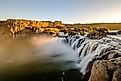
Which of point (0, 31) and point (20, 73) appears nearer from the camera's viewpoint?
point (20, 73)

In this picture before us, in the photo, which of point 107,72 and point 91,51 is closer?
point 107,72

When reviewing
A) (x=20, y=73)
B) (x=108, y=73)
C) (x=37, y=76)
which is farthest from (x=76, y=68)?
(x=108, y=73)

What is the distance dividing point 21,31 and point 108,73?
220 feet

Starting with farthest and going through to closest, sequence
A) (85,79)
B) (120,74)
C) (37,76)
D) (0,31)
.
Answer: (0,31) → (37,76) → (85,79) → (120,74)

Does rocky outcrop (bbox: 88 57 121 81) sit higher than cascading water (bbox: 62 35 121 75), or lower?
higher

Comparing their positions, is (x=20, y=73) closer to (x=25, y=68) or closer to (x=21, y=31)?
(x=25, y=68)

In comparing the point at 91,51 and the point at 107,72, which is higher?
the point at 107,72

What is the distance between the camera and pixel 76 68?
17.6 meters

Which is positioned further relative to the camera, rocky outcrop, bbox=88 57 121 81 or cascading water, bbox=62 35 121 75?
cascading water, bbox=62 35 121 75

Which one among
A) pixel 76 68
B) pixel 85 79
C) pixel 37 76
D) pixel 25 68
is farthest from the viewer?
pixel 25 68

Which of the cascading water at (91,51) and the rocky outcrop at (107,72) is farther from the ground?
the rocky outcrop at (107,72)

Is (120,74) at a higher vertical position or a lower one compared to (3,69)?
higher

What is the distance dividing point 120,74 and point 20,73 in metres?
11.8

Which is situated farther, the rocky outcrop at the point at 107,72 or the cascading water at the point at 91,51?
the cascading water at the point at 91,51
